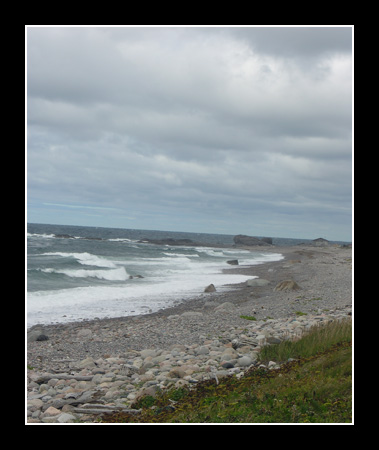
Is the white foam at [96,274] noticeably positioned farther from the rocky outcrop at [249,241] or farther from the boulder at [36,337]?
the rocky outcrop at [249,241]

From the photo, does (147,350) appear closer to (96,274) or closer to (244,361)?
(244,361)

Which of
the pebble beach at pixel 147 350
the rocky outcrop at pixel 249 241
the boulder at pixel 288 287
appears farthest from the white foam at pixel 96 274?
the rocky outcrop at pixel 249 241

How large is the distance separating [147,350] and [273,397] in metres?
5.78

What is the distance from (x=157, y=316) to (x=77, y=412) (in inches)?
451

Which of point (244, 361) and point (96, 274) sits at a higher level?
point (244, 361)

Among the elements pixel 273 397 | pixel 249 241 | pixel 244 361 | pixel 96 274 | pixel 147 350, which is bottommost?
pixel 96 274

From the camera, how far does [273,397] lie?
595 cm

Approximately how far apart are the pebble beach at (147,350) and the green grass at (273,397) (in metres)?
0.62

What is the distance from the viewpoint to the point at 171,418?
5.92m

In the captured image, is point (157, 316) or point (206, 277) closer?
point (157, 316)

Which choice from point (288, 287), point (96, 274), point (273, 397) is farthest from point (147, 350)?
point (96, 274)

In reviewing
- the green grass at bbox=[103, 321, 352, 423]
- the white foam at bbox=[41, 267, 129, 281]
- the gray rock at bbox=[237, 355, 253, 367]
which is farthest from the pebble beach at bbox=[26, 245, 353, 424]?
the white foam at bbox=[41, 267, 129, 281]
